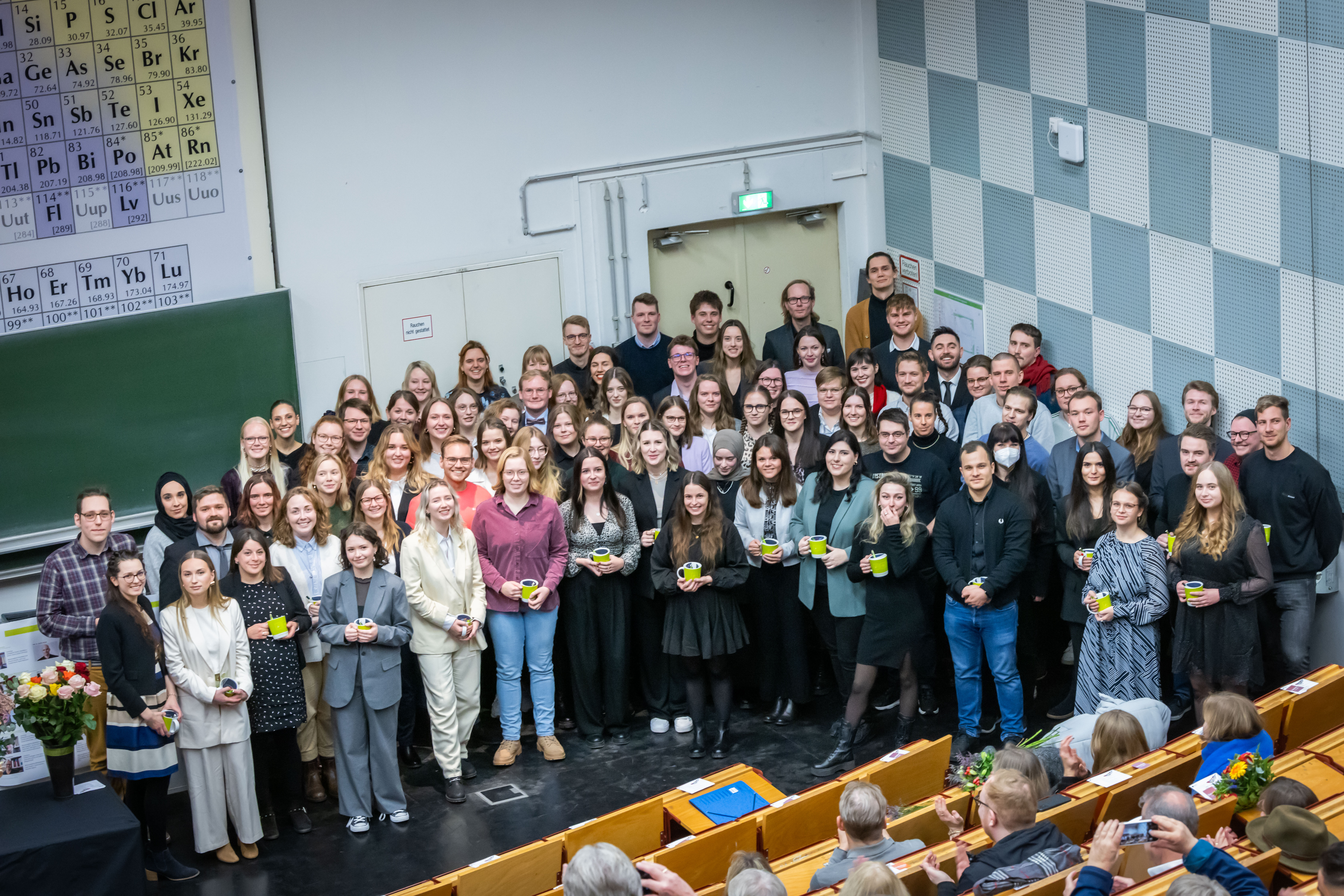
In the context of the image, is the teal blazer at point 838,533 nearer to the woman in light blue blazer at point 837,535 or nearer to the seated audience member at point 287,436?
the woman in light blue blazer at point 837,535

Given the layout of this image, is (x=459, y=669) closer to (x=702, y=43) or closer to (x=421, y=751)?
(x=421, y=751)

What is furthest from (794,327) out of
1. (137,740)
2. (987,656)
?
(137,740)

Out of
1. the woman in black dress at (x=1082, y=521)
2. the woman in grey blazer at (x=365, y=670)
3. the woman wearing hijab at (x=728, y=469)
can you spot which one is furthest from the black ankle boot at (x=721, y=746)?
the woman in black dress at (x=1082, y=521)

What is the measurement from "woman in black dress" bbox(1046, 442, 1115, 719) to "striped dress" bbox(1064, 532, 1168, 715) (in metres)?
0.12

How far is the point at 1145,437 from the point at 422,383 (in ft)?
14.2

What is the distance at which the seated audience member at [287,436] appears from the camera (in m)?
8.12

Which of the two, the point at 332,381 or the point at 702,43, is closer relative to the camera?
the point at 332,381

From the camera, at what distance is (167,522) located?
24.1ft

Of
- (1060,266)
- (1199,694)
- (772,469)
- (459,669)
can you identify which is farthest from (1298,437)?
(459,669)

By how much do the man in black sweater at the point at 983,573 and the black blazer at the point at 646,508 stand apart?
1.43 meters

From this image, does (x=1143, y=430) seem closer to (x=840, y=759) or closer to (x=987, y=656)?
(x=987, y=656)

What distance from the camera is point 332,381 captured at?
9719 millimetres

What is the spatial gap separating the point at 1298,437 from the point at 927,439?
6.24 ft

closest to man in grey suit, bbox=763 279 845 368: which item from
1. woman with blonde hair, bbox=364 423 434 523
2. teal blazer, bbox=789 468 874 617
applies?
teal blazer, bbox=789 468 874 617
